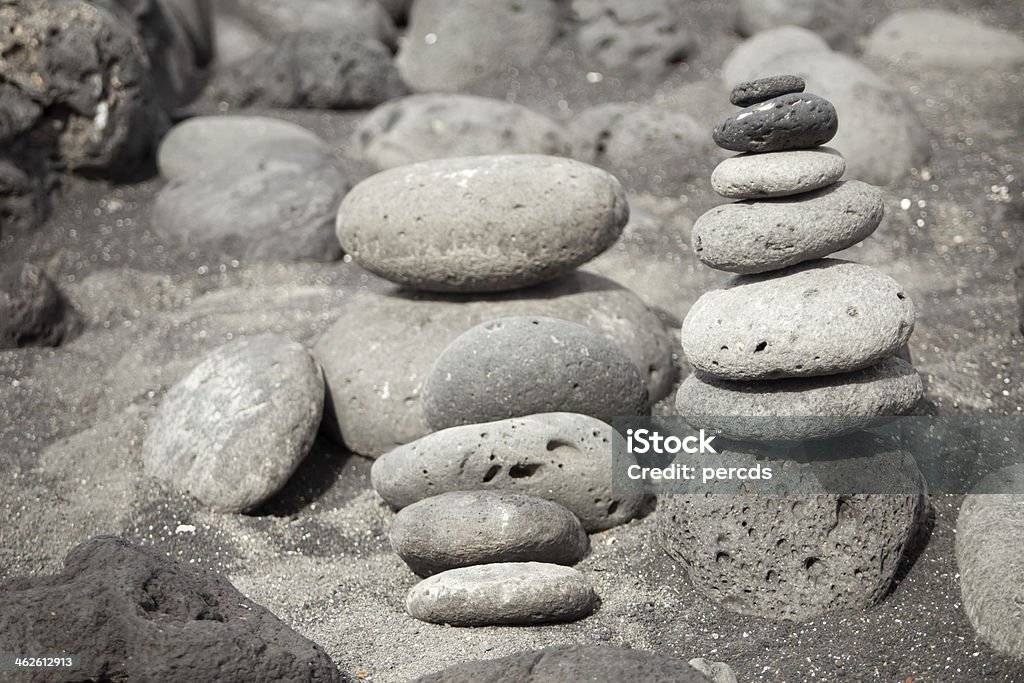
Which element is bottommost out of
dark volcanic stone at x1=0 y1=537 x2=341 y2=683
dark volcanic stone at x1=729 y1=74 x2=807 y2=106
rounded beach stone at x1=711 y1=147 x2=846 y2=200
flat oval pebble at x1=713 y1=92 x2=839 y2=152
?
dark volcanic stone at x1=0 y1=537 x2=341 y2=683

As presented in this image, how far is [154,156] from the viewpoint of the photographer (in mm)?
9633

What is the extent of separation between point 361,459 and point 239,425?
2.55ft

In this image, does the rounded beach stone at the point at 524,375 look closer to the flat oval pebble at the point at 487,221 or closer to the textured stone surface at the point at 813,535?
the flat oval pebble at the point at 487,221

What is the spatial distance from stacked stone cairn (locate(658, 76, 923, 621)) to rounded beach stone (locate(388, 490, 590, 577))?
0.63 m

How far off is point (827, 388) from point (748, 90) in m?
1.24

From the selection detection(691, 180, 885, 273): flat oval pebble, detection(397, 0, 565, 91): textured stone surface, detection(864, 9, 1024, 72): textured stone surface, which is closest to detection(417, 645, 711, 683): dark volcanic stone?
detection(691, 180, 885, 273): flat oval pebble

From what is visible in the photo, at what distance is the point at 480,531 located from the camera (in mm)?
4426

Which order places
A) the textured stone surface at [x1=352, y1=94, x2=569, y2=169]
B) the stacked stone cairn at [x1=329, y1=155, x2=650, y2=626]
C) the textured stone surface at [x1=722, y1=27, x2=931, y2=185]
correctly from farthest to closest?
1. the textured stone surface at [x1=352, y1=94, x2=569, y2=169]
2. the textured stone surface at [x1=722, y1=27, x2=931, y2=185]
3. the stacked stone cairn at [x1=329, y1=155, x2=650, y2=626]

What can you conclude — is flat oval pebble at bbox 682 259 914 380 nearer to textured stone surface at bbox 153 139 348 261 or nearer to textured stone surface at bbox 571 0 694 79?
textured stone surface at bbox 153 139 348 261

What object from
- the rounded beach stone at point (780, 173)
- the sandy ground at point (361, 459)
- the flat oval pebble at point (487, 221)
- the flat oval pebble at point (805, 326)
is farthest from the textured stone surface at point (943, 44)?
the flat oval pebble at point (805, 326)

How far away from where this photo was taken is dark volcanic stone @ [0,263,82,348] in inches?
264

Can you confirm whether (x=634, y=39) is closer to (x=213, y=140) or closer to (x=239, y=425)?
(x=213, y=140)

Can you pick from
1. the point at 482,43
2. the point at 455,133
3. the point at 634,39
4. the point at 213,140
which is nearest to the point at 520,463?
the point at 455,133

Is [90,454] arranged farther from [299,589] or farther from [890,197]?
[890,197]
